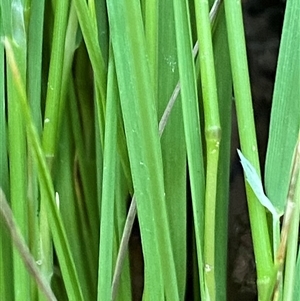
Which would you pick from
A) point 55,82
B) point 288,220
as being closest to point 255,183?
point 288,220

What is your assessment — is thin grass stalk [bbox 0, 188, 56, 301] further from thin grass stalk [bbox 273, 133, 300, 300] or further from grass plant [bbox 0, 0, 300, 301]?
thin grass stalk [bbox 273, 133, 300, 300]

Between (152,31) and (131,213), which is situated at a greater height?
(152,31)

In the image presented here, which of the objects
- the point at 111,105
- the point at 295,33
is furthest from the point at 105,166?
the point at 295,33

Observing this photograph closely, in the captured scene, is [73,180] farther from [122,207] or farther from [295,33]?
[295,33]

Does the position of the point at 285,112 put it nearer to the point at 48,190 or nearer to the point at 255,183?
the point at 255,183

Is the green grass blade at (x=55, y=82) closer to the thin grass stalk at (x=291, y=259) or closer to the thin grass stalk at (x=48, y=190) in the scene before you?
the thin grass stalk at (x=48, y=190)

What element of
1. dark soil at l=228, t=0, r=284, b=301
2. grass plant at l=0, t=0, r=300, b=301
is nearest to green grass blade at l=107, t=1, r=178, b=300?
grass plant at l=0, t=0, r=300, b=301

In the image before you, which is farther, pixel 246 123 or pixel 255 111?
pixel 255 111
